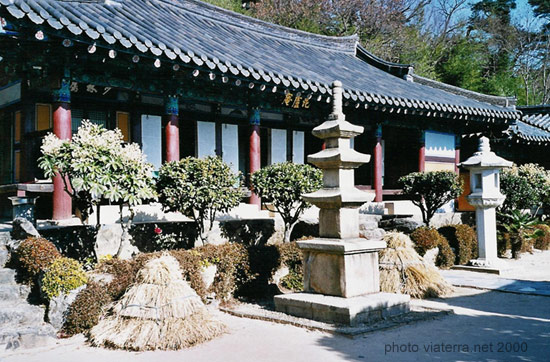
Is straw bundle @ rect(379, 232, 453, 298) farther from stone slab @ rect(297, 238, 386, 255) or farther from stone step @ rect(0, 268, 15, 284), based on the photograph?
stone step @ rect(0, 268, 15, 284)

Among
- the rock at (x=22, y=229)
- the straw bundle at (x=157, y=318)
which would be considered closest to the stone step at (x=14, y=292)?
the rock at (x=22, y=229)

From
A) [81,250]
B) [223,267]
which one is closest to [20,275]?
[81,250]

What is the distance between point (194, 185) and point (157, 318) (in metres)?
2.66

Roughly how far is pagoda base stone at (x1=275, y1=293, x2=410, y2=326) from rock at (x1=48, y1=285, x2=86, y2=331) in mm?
2830

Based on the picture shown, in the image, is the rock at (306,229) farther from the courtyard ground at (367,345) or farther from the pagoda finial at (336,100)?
the courtyard ground at (367,345)

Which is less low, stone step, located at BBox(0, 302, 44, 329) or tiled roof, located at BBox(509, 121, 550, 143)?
tiled roof, located at BBox(509, 121, 550, 143)

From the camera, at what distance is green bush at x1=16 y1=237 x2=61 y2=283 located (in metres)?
6.59

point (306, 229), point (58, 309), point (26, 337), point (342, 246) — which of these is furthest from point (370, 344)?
point (306, 229)

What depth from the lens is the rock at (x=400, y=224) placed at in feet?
40.4

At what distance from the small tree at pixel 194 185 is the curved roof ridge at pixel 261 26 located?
7146mm

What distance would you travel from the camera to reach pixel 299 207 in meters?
Answer: 9.58

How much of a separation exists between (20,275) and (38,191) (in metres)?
2.18

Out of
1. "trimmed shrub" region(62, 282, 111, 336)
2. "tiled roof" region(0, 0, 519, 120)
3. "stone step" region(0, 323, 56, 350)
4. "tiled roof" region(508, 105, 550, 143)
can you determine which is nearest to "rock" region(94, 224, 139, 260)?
"trimmed shrub" region(62, 282, 111, 336)

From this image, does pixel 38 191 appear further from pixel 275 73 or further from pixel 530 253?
pixel 530 253
